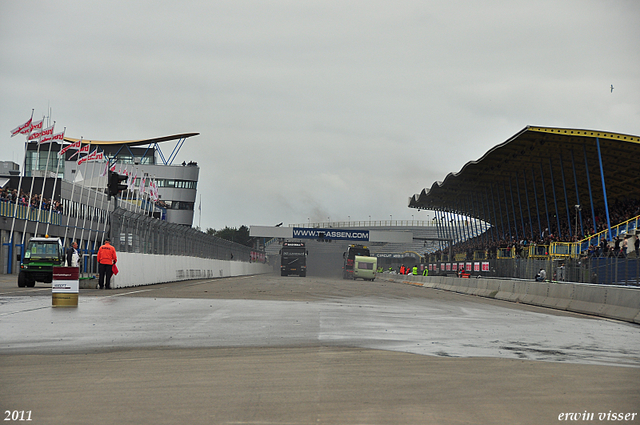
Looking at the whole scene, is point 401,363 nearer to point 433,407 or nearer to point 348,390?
point 348,390

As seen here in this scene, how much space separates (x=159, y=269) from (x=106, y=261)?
37.6ft

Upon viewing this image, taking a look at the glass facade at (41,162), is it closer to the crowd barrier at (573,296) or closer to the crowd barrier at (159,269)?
the crowd barrier at (159,269)

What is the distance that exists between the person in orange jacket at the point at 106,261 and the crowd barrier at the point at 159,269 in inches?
44.0

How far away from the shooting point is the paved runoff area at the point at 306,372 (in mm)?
6168

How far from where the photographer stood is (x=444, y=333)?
13.3 m

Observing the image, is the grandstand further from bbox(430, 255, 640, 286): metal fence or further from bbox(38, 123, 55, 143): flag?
bbox(38, 123, 55, 143): flag

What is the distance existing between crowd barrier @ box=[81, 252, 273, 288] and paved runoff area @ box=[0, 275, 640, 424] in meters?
14.4

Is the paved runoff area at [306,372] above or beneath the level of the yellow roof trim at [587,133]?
beneath

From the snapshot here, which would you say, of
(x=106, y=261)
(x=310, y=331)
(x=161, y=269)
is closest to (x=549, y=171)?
(x=161, y=269)

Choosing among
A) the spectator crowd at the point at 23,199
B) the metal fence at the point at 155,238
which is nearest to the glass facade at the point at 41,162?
the spectator crowd at the point at 23,199

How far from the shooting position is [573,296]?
78.3ft

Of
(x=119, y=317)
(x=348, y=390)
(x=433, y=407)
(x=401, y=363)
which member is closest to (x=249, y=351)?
(x=401, y=363)

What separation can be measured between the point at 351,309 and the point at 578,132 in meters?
29.1

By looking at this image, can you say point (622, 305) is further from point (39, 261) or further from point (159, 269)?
point (159, 269)
